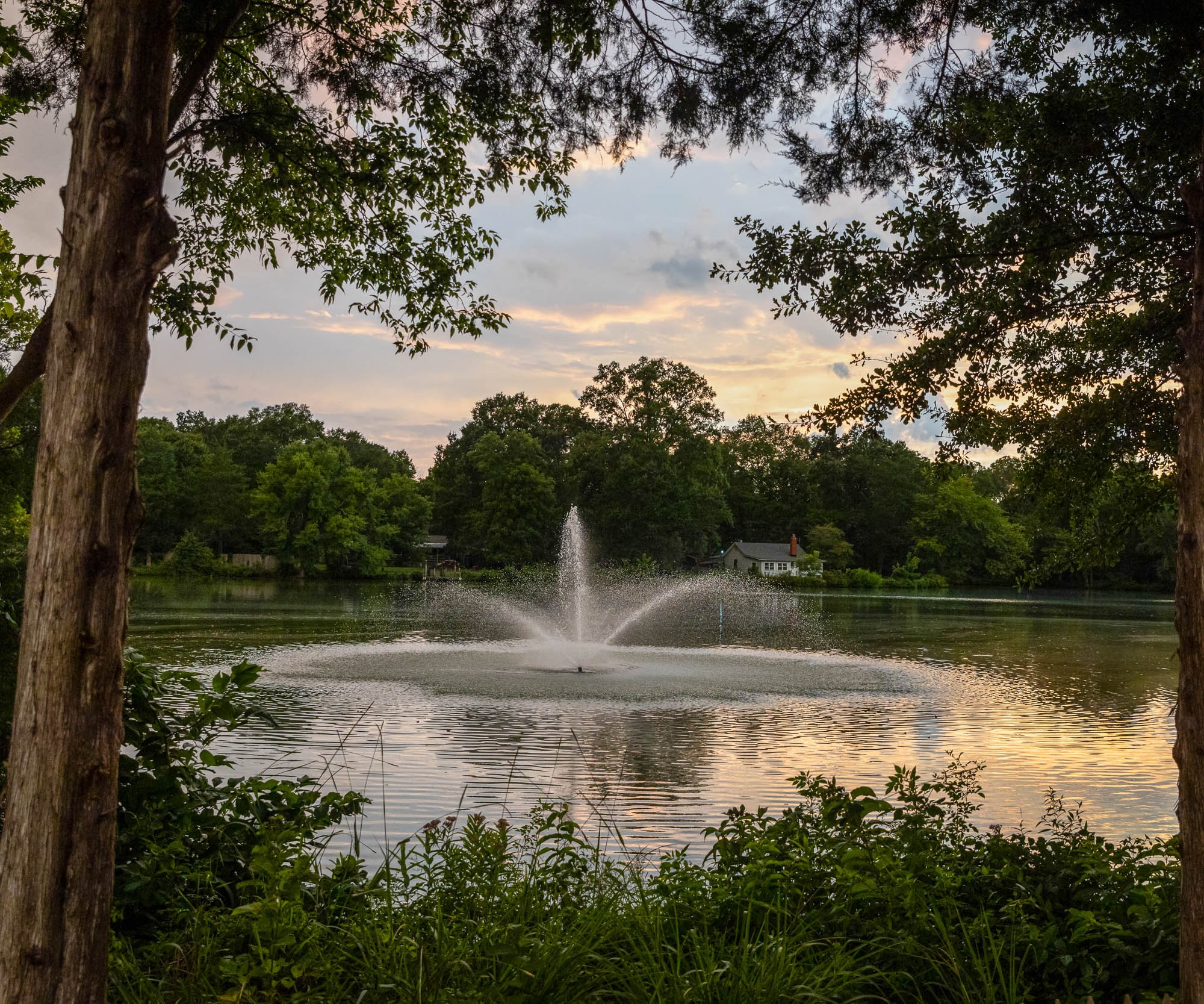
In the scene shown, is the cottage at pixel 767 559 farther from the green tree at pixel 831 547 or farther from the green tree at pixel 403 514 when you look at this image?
the green tree at pixel 403 514

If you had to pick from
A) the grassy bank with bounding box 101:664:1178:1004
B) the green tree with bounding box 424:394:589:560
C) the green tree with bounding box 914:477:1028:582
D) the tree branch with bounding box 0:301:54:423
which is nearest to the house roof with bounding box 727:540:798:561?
the green tree with bounding box 914:477:1028:582

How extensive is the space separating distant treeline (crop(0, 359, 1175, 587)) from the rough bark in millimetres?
55877

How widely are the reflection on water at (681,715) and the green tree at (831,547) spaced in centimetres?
5080

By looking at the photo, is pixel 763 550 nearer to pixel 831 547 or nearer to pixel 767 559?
pixel 767 559

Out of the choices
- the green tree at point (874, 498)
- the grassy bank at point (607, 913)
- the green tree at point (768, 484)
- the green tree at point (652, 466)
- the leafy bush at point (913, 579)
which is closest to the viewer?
the grassy bank at point (607, 913)

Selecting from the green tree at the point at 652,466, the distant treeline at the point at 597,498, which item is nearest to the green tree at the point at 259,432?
the distant treeline at the point at 597,498

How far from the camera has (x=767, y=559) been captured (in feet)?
283

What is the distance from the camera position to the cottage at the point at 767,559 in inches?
3241

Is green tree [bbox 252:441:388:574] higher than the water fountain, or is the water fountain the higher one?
green tree [bbox 252:441:388:574]

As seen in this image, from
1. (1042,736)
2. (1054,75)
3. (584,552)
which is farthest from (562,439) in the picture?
(1054,75)

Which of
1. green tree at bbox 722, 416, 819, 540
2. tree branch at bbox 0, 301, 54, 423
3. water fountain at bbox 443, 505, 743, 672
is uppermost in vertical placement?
green tree at bbox 722, 416, 819, 540

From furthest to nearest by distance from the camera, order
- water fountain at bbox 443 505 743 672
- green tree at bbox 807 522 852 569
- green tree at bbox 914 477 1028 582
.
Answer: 1. green tree at bbox 807 522 852 569
2. green tree at bbox 914 477 1028 582
3. water fountain at bbox 443 505 743 672

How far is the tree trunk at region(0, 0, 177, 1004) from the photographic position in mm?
2488

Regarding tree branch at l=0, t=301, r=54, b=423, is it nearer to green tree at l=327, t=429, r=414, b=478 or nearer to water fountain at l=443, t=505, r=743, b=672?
water fountain at l=443, t=505, r=743, b=672
